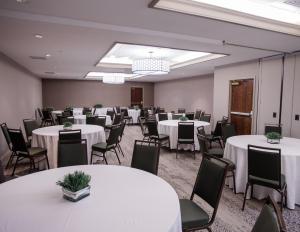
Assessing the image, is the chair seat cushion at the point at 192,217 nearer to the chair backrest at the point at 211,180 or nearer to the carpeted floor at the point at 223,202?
the chair backrest at the point at 211,180

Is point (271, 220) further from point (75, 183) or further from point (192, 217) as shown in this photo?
point (75, 183)

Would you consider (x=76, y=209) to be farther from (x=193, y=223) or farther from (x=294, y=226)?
(x=294, y=226)

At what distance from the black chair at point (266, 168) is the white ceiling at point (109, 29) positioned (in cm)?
181

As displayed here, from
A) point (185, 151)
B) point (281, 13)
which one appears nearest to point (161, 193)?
point (281, 13)

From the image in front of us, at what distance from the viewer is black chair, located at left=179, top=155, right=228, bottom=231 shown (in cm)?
185

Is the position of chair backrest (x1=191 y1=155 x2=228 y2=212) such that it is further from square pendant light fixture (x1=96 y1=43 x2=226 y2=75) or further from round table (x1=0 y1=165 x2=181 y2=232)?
square pendant light fixture (x1=96 y1=43 x2=226 y2=75)

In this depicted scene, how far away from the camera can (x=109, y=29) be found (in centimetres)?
327

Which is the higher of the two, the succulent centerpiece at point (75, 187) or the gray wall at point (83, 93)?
the gray wall at point (83, 93)

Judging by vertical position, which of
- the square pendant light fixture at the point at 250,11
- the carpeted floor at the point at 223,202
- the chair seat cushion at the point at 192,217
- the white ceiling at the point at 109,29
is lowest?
the carpeted floor at the point at 223,202

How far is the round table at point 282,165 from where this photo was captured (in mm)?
2875

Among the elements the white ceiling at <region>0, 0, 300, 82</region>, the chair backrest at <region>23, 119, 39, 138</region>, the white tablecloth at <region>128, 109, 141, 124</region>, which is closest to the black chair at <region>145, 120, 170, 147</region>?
the white ceiling at <region>0, 0, 300, 82</region>

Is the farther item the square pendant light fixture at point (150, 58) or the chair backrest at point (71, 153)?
the square pendant light fixture at point (150, 58)

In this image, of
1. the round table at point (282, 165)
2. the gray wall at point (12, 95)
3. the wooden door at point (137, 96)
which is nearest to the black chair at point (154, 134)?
the round table at point (282, 165)

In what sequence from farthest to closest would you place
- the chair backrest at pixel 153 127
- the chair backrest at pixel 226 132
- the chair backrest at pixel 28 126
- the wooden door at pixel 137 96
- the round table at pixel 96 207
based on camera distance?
1. the wooden door at pixel 137 96
2. the chair backrest at pixel 153 127
3. the chair backrest at pixel 28 126
4. the chair backrest at pixel 226 132
5. the round table at pixel 96 207
